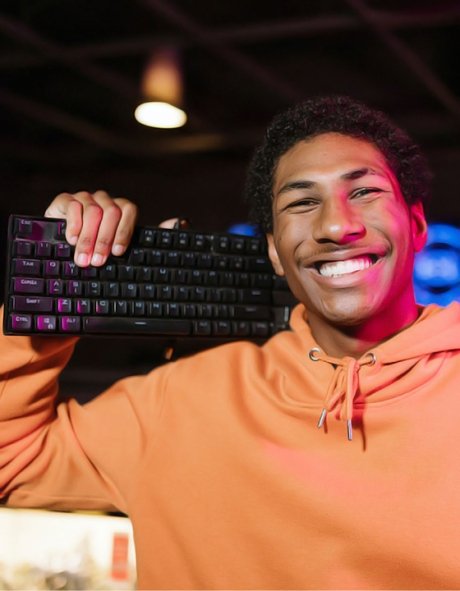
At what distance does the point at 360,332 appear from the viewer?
3.69ft

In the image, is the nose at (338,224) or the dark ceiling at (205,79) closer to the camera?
the nose at (338,224)

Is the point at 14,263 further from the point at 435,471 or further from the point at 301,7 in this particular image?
the point at 301,7

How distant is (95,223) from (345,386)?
0.44 m

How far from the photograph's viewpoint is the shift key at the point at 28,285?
112 centimetres

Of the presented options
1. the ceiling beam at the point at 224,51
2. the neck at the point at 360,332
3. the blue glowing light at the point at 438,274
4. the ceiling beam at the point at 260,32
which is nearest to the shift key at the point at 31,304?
the neck at the point at 360,332

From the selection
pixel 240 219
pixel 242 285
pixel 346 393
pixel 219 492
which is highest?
pixel 240 219

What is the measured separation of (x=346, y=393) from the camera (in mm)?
1047

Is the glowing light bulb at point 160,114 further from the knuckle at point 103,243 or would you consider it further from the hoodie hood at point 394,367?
the hoodie hood at point 394,367

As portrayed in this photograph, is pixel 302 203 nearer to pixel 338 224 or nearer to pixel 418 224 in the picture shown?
pixel 338 224

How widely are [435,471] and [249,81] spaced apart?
326cm

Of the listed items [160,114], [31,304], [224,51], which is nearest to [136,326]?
[31,304]

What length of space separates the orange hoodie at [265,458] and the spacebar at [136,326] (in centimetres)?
6

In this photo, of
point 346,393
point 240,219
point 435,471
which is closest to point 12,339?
point 346,393

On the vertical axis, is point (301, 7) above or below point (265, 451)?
above
